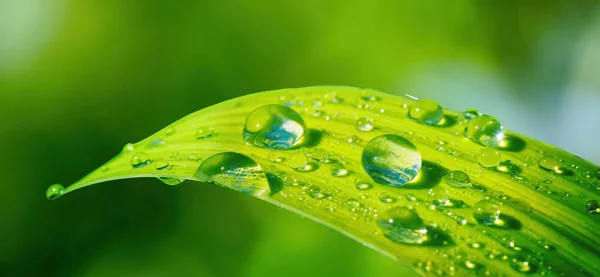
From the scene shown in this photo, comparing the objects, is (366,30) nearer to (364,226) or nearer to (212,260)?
(212,260)

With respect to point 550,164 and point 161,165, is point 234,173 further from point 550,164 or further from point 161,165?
point 550,164

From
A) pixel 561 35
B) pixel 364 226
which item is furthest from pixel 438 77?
pixel 364 226

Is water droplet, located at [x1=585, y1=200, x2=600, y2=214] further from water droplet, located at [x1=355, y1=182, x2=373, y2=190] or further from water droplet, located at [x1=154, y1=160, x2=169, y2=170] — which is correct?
water droplet, located at [x1=154, y1=160, x2=169, y2=170]

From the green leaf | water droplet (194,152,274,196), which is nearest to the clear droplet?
the green leaf

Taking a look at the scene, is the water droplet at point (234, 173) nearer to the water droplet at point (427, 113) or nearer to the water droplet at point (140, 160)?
the water droplet at point (140, 160)

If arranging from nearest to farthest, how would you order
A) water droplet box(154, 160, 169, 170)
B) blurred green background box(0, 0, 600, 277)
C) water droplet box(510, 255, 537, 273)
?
water droplet box(510, 255, 537, 273) < water droplet box(154, 160, 169, 170) < blurred green background box(0, 0, 600, 277)

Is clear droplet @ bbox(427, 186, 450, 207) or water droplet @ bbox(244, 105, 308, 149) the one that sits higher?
clear droplet @ bbox(427, 186, 450, 207)

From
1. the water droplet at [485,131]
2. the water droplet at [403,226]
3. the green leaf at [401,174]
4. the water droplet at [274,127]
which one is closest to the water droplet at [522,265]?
the green leaf at [401,174]
